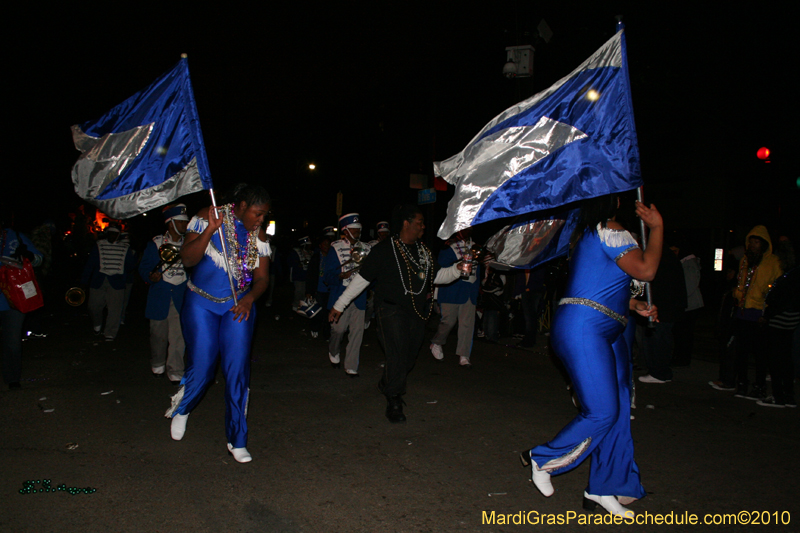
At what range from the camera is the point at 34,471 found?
12.8ft

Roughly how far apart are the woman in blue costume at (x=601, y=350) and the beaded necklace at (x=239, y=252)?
238 cm

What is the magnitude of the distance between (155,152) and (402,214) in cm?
235

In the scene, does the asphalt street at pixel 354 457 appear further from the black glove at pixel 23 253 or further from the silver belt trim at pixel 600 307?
the black glove at pixel 23 253

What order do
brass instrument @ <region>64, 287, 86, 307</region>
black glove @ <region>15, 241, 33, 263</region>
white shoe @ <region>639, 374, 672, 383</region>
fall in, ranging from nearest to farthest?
1. black glove @ <region>15, 241, 33, 263</region>
2. white shoe @ <region>639, 374, 672, 383</region>
3. brass instrument @ <region>64, 287, 86, 307</region>

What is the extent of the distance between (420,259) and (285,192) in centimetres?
5043

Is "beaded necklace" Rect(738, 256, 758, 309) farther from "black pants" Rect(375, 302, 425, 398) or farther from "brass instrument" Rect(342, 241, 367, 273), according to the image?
"brass instrument" Rect(342, 241, 367, 273)

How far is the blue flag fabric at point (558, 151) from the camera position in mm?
3561

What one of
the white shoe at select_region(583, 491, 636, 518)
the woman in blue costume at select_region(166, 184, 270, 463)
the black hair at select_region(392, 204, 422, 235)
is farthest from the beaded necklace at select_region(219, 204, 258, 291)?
the white shoe at select_region(583, 491, 636, 518)

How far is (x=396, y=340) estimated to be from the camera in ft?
17.5

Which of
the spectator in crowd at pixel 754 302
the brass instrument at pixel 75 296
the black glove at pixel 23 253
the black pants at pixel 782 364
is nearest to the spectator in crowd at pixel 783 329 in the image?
the black pants at pixel 782 364

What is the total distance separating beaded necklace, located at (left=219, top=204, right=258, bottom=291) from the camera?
4.26m

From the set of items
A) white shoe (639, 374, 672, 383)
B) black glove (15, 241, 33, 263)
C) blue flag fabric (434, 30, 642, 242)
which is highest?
blue flag fabric (434, 30, 642, 242)

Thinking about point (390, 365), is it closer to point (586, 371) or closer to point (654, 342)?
point (586, 371)

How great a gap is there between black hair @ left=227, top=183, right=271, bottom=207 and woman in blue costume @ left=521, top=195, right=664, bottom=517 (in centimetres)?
238
